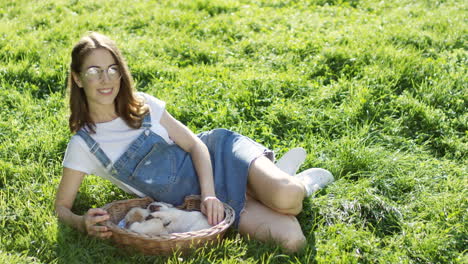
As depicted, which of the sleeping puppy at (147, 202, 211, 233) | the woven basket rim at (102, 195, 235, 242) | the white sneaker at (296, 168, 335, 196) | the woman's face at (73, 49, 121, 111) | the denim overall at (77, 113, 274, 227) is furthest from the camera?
the white sneaker at (296, 168, 335, 196)

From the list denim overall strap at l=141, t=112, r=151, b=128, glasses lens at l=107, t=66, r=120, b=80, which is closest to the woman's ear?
glasses lens at l=107, t=66, r=120, b=80

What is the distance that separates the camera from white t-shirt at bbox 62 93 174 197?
10.1ft

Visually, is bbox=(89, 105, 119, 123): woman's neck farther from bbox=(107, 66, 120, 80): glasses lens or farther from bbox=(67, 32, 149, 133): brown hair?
bbox=(107, 66, 120, 80): glasses lens

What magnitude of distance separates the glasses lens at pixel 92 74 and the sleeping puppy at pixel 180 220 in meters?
0.79

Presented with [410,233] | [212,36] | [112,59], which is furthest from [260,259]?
[212,36]

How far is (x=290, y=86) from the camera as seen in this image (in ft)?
15.6

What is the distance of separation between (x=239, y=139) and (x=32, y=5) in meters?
4.50

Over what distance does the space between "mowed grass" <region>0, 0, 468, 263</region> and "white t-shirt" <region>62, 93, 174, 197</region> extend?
1.14ft

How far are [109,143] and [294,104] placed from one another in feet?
5.81

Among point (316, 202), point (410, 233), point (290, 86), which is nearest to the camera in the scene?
point (410, 233)

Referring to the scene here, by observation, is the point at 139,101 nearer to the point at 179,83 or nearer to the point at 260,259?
the point at 260,259

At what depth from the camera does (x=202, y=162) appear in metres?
3.27

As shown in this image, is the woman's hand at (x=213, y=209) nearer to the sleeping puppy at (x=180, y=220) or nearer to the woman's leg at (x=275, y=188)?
the sleeping puppy at (x=180, y=220)

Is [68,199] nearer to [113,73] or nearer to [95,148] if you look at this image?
[95,148]
